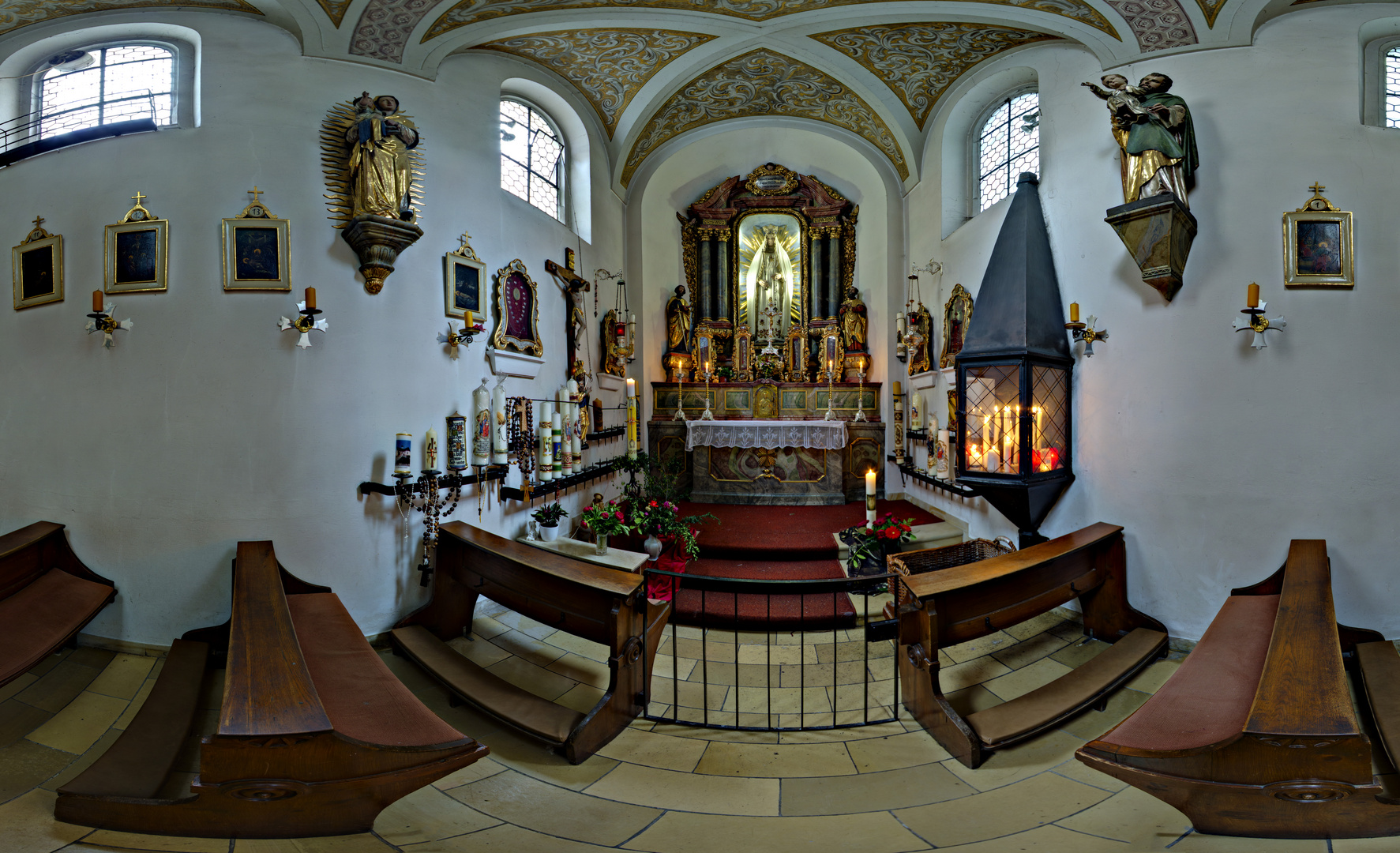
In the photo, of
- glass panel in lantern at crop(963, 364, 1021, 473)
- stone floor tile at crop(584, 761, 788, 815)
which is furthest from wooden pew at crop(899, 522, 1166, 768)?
stone floor tile at crop(584, 761, 788, 815)

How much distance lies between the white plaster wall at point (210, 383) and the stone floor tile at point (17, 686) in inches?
20.0

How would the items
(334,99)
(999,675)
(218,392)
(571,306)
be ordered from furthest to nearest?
(571,306) < (334,99) < (218,392) < (999,675)

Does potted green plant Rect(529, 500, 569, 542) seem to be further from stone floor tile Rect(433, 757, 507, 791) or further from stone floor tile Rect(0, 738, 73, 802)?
stone floor tile Rect(0, 738, 73, 802)

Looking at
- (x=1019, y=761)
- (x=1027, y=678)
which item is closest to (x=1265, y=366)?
(x=1027, y=678)

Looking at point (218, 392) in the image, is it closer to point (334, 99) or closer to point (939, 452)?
point (334, 99)

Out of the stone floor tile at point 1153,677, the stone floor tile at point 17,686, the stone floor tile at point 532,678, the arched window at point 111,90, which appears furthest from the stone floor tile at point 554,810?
the arched window at point 111,90

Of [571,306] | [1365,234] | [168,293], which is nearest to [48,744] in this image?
[168,293]

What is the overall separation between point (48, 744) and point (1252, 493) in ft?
27.5

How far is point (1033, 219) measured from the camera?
18.7 feet

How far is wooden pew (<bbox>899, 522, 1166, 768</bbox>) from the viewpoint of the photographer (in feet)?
10.8

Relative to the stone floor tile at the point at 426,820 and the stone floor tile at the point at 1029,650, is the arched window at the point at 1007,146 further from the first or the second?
the stone floor tile at the point at 426,820

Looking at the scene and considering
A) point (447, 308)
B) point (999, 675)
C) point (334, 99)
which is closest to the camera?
point (999, 675)

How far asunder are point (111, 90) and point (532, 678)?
20.5ft

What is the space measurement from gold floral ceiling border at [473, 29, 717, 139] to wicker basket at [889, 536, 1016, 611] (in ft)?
19.7
